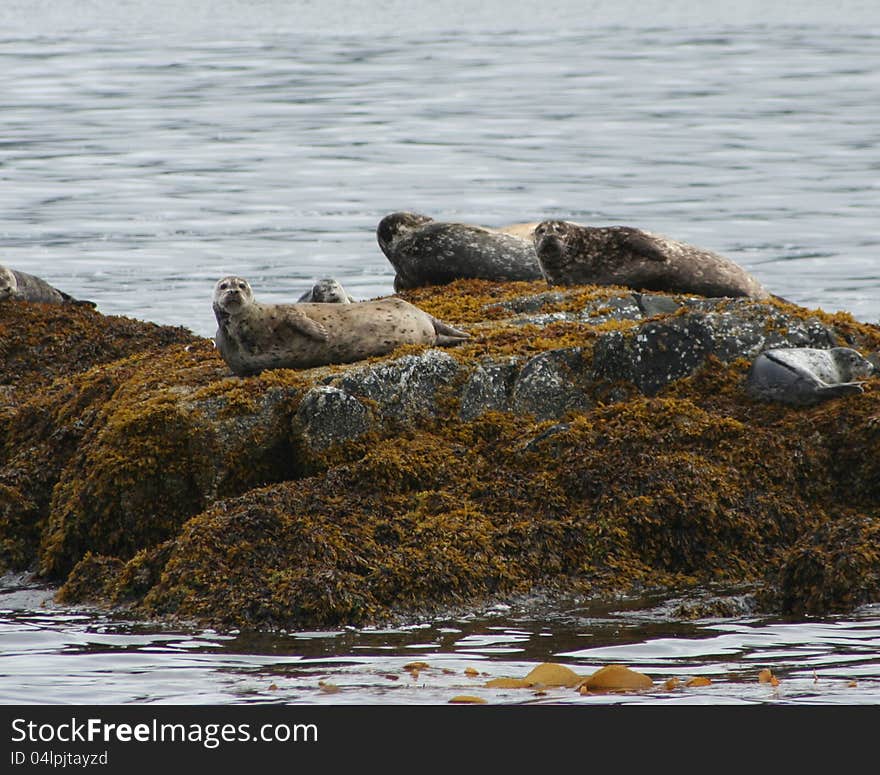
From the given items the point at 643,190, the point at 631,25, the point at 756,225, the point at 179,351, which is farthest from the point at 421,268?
the point at 631,25

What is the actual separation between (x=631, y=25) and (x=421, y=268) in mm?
48046

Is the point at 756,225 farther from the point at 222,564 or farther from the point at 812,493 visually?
the point at 222,564

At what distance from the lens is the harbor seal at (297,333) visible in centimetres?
777

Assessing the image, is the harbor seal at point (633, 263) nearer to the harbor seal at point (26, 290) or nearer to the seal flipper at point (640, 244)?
the seal flipper at point (640, 244)

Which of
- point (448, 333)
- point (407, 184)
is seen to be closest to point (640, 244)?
point (448, 333)

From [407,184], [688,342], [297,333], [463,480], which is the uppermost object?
[297,333]

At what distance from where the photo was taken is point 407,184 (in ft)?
81.1

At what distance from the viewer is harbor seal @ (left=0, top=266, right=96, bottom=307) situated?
11766 millimetres

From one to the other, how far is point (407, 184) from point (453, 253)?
13.6 metres

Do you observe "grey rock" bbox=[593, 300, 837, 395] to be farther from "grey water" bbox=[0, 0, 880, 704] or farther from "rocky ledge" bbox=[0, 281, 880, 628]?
"grey water" bbox=[0, 0, 880, 704]

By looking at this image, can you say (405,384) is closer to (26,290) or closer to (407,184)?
(26,290)

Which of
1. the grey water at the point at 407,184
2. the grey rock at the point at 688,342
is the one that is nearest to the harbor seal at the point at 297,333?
the grey rock at the point at 688,342

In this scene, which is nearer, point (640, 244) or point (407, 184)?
point (640, 244)

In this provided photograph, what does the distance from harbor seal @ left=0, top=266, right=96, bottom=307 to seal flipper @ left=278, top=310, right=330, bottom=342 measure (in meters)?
4.32
